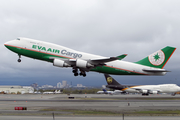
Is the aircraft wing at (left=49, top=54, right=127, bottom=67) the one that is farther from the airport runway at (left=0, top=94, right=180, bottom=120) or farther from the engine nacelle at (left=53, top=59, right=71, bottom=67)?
the airport runway at (left=0, top=94, right=180, bottom=120)

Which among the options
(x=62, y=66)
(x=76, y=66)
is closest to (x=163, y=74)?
(x=76, y=66)

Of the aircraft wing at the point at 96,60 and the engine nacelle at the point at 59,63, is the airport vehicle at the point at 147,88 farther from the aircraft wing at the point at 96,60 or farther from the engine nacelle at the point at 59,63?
the engine nacelle at the point at 59,63

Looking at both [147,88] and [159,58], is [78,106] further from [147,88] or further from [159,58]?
[147,88]

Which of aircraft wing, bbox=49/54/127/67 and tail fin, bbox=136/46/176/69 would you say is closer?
aircraft wing, bbox=49/54/127/67

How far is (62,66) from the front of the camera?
37750 millimetres

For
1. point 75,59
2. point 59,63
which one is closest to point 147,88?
point 75,59

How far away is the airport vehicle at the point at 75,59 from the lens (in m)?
38.1

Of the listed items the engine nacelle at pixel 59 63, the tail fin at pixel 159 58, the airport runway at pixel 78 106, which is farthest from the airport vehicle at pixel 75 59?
the airport runway at pixel 78 106

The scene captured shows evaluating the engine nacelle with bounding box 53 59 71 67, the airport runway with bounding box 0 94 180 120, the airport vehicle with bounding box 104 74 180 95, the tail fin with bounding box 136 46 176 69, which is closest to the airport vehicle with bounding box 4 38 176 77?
the engine nacelle with bounding box 53 59 71 67

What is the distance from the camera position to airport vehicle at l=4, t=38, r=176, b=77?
3806cm

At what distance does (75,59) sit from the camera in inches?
1535

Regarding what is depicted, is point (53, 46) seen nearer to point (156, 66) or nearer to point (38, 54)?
point (38, 54)

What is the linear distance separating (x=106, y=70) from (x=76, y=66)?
705 cm

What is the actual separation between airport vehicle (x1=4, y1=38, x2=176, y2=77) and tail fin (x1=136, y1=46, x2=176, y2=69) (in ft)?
2.44
